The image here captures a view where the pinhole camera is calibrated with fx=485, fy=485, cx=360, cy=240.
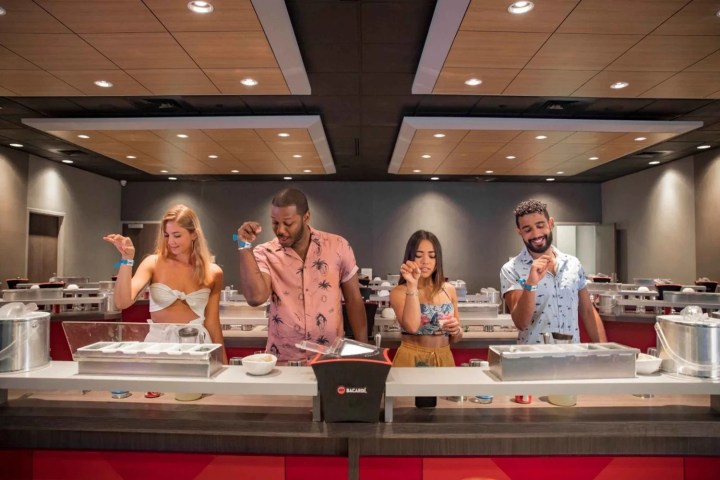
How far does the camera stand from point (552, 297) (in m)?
2.52

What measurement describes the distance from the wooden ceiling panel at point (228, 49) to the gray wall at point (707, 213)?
7639 millimetres

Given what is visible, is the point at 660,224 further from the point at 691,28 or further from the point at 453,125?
the point at 691,28

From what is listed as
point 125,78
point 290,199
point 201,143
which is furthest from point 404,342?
point 201,143

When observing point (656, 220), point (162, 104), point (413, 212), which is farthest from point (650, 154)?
point (162, 104)

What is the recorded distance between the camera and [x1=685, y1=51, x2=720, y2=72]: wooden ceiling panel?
4352 mm

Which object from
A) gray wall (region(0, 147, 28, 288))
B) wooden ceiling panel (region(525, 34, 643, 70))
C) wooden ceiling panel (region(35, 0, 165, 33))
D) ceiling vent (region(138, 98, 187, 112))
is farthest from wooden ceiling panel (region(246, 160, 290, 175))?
wooden ceiling panel (region(525, 34, 643, 70))

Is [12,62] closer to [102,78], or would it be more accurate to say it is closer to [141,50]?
[102,78]

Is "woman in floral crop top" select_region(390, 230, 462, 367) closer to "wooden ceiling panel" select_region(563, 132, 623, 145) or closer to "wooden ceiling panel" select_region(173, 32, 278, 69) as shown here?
"wooden ceiling panel" select_region(173, 32, 278, 69)

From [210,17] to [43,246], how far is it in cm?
782

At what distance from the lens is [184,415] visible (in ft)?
5.64

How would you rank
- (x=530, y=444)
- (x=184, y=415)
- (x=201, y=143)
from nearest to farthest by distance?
(x=530, y=444)
(x=184, y=415)
(x=201, y=143)

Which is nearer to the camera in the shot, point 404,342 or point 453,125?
point 404,342

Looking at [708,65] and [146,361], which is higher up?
[708,65]

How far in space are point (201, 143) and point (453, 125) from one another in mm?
3706
